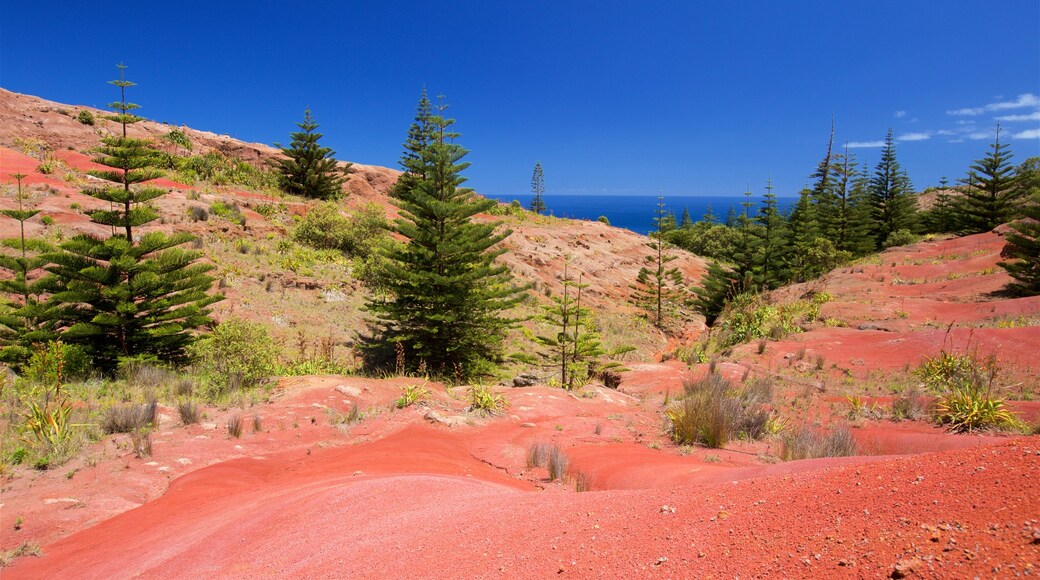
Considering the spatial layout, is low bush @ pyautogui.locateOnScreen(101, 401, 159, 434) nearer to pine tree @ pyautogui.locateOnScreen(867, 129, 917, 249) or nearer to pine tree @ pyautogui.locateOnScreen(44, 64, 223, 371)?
pine tree @ pyautogui.locateOnScreen(44, 64, 223, 371)

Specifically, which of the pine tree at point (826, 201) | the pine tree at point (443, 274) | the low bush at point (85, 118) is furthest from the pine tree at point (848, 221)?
the low bush at point (85, 118)

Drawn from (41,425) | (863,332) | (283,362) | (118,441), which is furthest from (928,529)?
(863,332)

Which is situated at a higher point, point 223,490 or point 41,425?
point 41,425

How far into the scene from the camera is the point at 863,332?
14.2 meters

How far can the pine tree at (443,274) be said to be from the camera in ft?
43.6

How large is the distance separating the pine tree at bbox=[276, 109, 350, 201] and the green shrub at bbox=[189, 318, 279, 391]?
873 inches

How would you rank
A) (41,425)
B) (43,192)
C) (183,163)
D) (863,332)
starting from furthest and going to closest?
(183,163), (43,192), (863,332), (41,425)

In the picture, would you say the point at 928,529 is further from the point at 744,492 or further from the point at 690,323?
the point at 690,323

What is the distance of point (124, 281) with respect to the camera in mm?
10594

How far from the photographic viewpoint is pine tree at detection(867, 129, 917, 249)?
127 feet

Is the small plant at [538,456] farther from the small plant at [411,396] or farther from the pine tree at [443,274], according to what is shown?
the pine tree at [443,274]

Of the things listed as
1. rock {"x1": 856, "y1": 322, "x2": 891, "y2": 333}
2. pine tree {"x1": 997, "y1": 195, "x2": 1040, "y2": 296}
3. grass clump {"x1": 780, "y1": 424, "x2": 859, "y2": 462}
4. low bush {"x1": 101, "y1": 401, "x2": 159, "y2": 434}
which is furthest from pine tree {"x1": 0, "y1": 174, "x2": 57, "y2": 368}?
pine tree {"x1": 997, "y1": 195, "x2": 1040, "y2": 296}

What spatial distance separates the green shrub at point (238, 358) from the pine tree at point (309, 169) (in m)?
22.2

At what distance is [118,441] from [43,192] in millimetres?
18646
